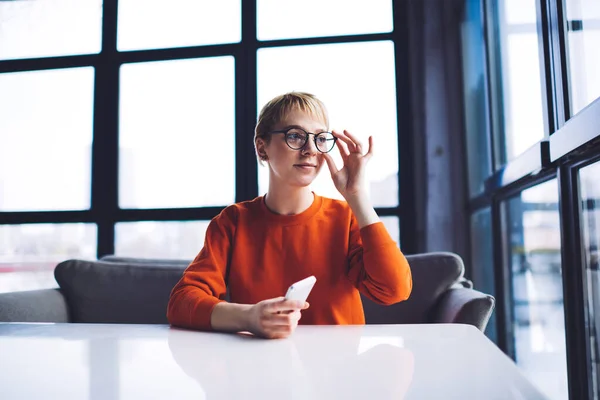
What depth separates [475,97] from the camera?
9.23 feet

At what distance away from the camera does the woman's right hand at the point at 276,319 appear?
798 millimetres

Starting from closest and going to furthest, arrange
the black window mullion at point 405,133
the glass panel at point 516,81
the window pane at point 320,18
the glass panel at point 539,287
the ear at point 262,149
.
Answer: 1. the ear at point 262,149
2. the glass panel at point 539,287
3. the glass panel at point 516,81
4. the black window mullion at point 405,133
5. the window pane at point 320,18

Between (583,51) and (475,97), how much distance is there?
4.52 feet

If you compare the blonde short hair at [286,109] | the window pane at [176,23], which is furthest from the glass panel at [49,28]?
the blonde short hair at [286,109]

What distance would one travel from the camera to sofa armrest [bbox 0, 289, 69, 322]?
1.60 meters

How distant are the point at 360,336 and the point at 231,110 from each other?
2651 millimetres

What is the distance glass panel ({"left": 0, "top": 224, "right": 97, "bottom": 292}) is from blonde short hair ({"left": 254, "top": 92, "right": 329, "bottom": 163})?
8.28ft

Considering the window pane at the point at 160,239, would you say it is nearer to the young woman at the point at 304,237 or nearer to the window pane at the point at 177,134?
the window pane at the point at 177,134

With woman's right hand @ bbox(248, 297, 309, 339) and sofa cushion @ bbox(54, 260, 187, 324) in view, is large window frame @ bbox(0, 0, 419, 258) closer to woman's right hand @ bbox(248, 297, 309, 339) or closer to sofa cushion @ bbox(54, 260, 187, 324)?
sofa cushion @ bbox(54, 260, 187, 324)

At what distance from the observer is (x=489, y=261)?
263 cm

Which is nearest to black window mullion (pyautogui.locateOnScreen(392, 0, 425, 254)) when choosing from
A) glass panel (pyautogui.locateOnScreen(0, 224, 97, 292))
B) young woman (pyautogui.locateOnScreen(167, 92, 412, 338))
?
young woman (pyautogui.locateOnScreen(167, 92, 412, 338))

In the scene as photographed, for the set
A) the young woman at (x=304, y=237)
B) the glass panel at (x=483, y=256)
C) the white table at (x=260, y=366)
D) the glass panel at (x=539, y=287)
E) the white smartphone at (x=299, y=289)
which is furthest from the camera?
the glass panel at (x=483, y=256)

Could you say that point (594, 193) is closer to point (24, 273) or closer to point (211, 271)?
point (211, 271)

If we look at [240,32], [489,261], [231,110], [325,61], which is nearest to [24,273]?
[231,110]
